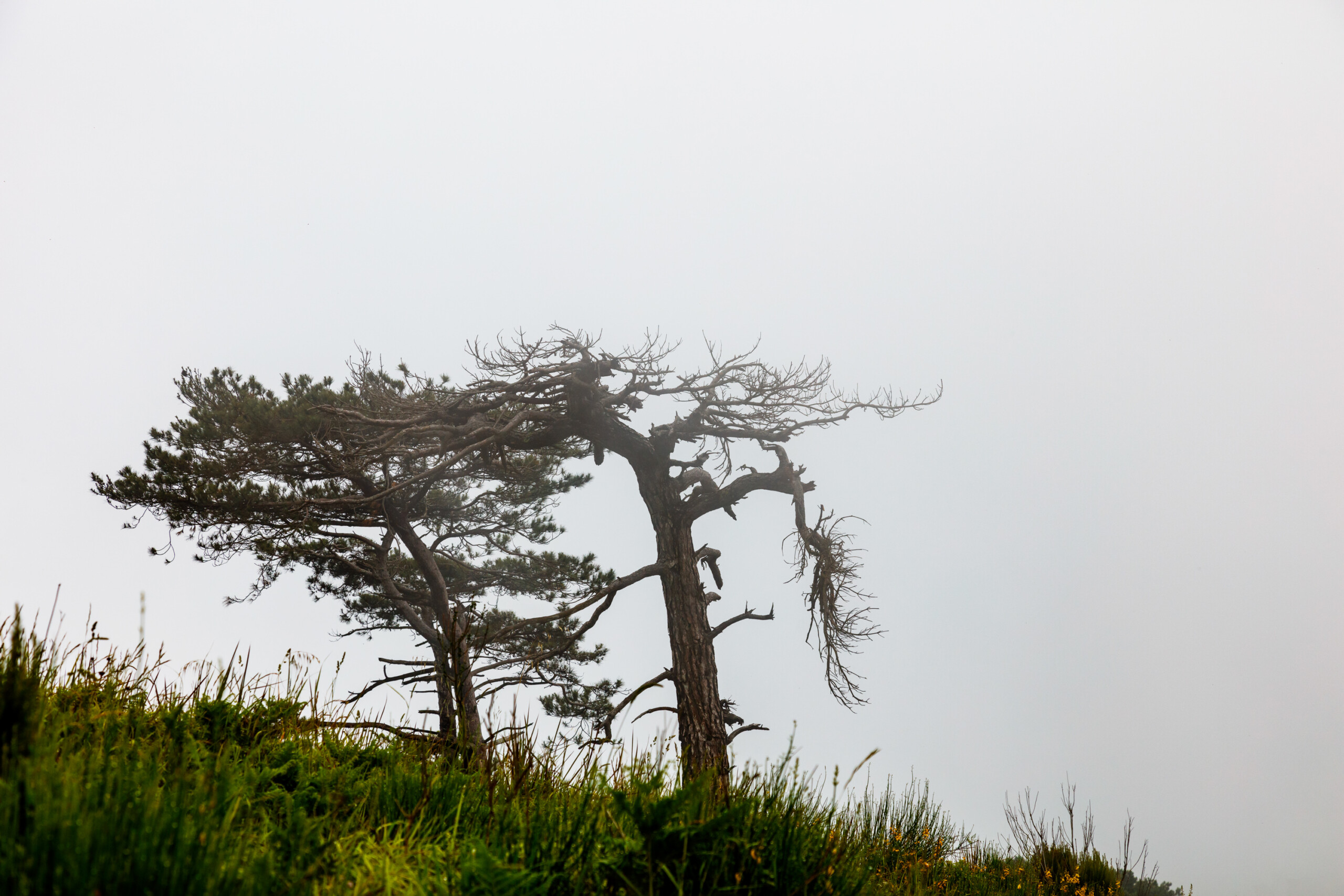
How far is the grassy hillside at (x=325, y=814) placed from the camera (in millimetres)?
2283

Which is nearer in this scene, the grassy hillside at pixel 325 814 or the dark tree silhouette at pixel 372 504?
the grassy hillside at pixel 325 814

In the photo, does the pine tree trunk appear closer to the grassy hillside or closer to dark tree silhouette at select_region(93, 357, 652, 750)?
dark tree silhouette at select_region(93, 357, 652, 750)

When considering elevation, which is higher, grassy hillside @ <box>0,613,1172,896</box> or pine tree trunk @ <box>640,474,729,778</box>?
pine tree trunk @ <box>640,474,729,778</box>

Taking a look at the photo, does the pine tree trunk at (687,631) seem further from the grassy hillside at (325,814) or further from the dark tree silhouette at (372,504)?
the grassy hillside at (325,814)

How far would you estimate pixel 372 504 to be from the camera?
456 inches

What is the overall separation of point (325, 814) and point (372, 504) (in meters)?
8.25

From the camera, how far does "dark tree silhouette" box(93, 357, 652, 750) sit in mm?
10977

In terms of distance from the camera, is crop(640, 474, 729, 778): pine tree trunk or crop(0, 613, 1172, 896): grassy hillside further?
crop(640, 474, 729, 778): pine tree trunk

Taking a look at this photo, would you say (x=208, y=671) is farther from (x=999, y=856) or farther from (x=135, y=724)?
(x=999, y=856)

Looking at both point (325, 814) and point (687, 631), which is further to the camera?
→ point (687, 631)

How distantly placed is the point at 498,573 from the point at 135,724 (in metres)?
11.0

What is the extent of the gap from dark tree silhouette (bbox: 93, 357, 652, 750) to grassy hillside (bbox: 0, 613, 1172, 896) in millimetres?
4239

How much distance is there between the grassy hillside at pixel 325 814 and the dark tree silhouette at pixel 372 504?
167 inches

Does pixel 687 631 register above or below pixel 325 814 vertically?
above
